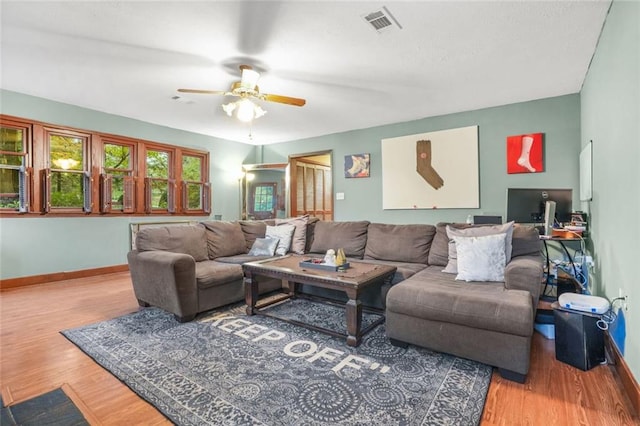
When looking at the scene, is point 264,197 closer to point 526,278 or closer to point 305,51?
point 305,51

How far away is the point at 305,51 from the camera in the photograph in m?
2.90

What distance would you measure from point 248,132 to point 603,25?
5.18m

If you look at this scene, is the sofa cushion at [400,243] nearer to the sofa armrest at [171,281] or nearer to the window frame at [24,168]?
the sofa armrest at [171,281]

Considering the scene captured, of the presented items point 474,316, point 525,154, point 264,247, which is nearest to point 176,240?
point 264,247

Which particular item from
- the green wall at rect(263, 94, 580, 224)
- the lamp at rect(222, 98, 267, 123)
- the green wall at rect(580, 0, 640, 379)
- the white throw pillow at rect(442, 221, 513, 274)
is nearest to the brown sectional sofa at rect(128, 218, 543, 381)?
the white throw pillow at rect(442, 221, 513, 274)

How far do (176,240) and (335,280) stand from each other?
1968 mm

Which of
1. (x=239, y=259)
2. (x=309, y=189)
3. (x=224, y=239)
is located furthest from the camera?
(x=309, y=189)

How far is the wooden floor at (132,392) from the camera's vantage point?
154 centimetres

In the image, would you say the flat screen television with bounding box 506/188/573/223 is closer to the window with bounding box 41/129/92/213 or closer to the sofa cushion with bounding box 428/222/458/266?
the sofa cushion with bounding box 428/222/458/266

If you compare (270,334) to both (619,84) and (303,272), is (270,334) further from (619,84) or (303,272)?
(619,84)

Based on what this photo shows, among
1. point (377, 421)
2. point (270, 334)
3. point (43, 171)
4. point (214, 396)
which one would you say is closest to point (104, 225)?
point (43, 171)

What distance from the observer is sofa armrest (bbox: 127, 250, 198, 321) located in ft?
8.89

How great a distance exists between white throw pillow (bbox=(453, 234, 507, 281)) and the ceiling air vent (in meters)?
1.89

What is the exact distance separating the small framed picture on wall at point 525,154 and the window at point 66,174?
245 inches
